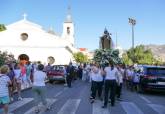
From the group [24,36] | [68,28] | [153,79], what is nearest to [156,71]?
[153,79]

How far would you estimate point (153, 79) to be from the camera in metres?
21.4

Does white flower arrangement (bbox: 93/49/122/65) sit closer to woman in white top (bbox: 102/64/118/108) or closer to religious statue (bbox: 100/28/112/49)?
religious statue (bbox: 100/28/112/49)

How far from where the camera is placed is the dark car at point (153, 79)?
69.6 feet

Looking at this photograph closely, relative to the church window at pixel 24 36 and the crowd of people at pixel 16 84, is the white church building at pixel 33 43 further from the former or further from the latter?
the crowd of people at pixel 16 84

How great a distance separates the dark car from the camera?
2122cm

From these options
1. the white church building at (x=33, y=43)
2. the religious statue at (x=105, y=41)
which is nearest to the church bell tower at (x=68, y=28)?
the white church building at (x=33, y=43)

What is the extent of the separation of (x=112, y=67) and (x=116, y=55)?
1557 cm

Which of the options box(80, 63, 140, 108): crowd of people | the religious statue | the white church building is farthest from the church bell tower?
box(80, 63, 140, 108): crowd of people

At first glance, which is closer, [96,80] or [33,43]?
[96,80]

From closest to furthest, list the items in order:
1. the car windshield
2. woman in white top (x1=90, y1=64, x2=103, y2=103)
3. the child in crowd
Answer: the child in crowd
woman in white top (x1=90, y1=64, x2=103, y2=103)
the car windshield

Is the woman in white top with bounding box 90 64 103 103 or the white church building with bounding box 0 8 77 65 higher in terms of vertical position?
the white church building with bounding box 0 8 77 65

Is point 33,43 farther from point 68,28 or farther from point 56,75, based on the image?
point 56,75

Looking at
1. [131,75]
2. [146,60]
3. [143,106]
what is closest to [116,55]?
[131,75]

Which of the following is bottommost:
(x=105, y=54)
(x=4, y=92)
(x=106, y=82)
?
(x=4, y=92)
